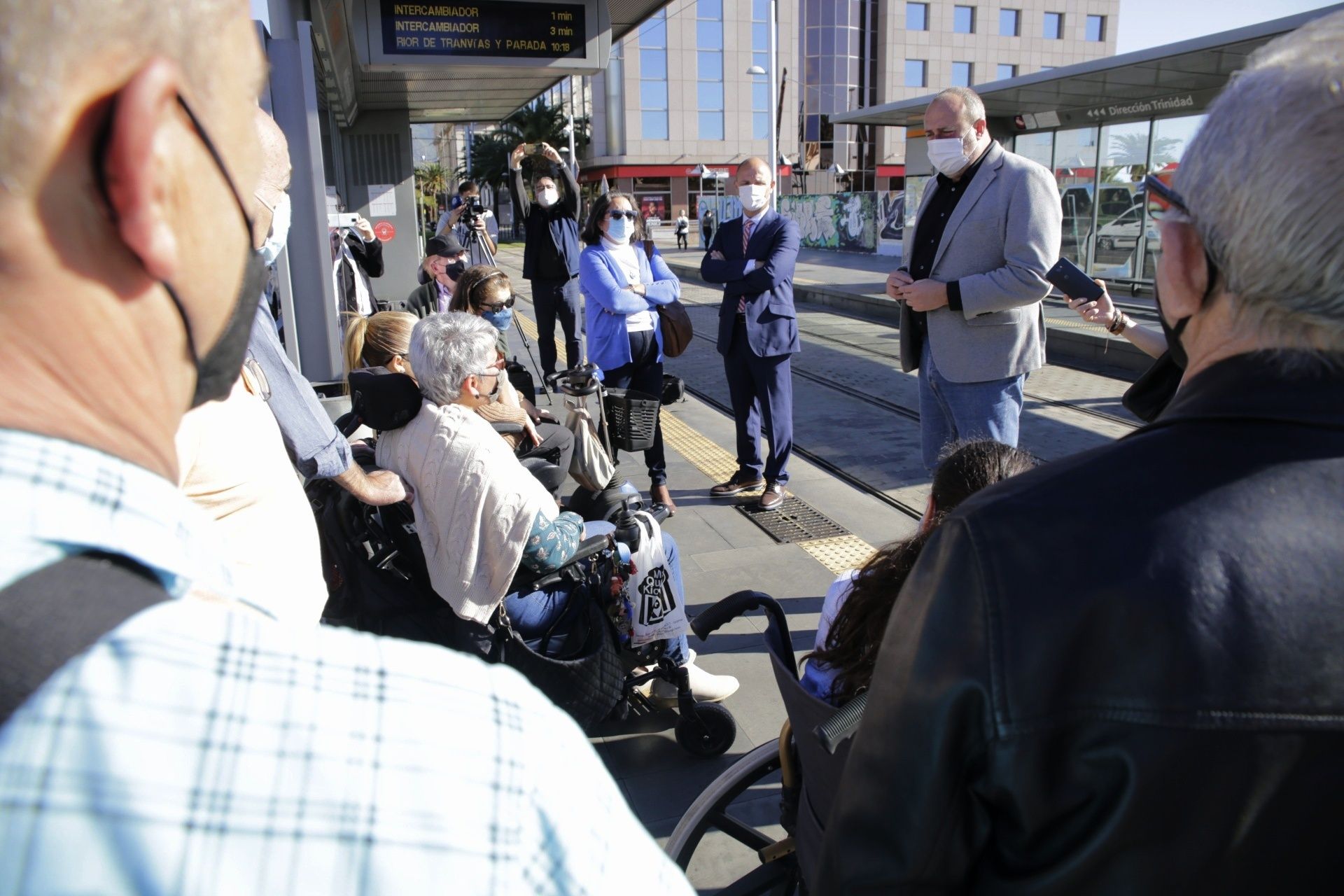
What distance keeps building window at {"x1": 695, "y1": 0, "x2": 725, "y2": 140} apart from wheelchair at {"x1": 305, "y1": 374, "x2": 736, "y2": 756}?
5418 centimetres

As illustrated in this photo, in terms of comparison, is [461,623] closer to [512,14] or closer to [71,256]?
[71,256]

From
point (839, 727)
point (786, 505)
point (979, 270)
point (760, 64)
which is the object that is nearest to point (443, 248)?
point (786, 505)

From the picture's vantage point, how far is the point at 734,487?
567cm

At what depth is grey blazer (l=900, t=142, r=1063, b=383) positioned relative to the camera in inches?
132

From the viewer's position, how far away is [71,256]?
1.64ft

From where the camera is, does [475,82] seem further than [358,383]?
Yes

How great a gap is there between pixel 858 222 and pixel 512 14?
23.4m

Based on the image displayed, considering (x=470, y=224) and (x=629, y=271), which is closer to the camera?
(x=629, y=271)

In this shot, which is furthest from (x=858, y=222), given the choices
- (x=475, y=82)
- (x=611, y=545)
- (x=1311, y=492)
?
(x=1311, y=492)

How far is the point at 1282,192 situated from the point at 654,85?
55.6 meters

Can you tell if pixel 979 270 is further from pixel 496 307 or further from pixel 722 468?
pixel 722 468

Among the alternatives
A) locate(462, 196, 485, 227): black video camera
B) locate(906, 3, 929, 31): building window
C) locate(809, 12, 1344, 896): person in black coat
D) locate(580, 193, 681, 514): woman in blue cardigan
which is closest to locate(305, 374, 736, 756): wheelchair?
locate(809, 12, 1344, 896): person in black coat

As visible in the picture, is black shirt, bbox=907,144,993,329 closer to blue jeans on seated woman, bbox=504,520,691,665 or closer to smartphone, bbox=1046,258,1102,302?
smartphone, bbox=1046,258,1102,302

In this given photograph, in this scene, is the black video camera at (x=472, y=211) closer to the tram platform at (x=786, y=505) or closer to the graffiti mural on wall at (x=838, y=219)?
the tram platform at (x=786, y=505)
